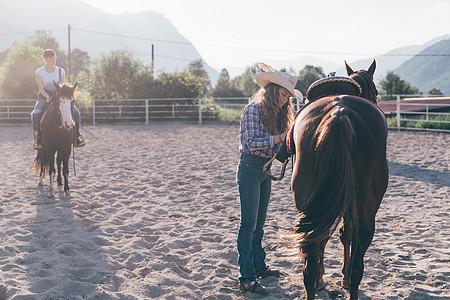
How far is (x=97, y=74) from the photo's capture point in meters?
24.4

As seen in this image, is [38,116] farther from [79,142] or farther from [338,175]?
[338,175]

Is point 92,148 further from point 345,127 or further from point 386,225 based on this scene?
point 345,127

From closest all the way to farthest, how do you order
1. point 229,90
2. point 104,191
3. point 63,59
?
point 104,191
point 229,90
point 63,59

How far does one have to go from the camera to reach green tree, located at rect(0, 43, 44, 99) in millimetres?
23438

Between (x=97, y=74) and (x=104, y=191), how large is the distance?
19.6 m

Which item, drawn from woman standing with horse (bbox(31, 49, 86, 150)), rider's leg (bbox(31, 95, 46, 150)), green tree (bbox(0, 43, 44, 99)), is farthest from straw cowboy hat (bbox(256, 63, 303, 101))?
green tree (bbox(0, 43, 44, 99))

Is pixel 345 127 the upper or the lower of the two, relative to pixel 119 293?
upper

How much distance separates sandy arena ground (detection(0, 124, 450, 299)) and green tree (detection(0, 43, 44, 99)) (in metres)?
17.1

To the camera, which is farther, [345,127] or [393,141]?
[393,141]

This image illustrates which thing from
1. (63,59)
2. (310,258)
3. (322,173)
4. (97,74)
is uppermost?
(63,59)

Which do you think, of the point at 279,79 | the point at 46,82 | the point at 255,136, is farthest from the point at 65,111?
the point at 279,79

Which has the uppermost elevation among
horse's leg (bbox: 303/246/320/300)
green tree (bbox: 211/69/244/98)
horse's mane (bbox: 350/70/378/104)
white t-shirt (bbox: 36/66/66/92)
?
green tree (bbox: 211/69/244/98)

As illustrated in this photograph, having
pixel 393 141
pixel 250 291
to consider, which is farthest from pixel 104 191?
pixel 393 141

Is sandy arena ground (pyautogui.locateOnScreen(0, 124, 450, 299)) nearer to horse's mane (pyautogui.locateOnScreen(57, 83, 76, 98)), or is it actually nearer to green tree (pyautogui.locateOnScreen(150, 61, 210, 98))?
horse's mane (pyautogui.locateOnScreen(57, 83, 76, 98))
